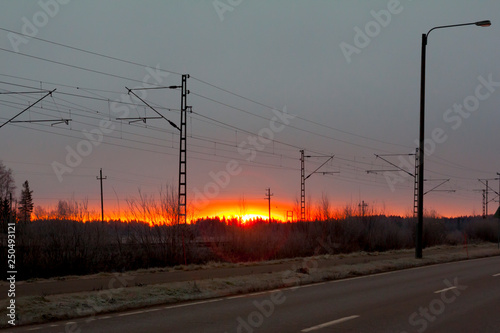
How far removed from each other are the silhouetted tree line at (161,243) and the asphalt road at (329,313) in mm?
12190

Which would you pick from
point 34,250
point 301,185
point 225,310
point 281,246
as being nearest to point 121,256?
point 34,250

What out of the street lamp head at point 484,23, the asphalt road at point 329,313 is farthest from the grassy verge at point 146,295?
the street lamp head at point 484,23

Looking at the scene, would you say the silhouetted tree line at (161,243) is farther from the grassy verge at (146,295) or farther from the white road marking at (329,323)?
the white road marking at (329,323)

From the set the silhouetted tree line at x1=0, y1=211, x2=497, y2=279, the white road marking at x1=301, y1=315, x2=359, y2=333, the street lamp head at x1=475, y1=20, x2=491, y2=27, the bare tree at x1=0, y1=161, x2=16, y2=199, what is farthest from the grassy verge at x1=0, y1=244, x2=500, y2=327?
the bare tree at x1=0, y1=161, x2=16, y2=199

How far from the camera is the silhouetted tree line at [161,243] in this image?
88.8 feet

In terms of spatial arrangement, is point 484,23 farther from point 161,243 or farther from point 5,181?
point 5,181

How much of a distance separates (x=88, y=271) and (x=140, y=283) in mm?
8701

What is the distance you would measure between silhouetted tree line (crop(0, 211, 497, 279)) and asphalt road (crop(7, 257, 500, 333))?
1219 cm

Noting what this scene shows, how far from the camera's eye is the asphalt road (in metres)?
12.3

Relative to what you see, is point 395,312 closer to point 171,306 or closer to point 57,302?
point 171,306

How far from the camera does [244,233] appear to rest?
38.1 meters

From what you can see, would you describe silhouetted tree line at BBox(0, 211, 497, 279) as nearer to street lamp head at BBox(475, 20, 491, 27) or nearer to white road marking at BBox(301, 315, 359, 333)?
white road marking at BBox(301, 315, 359, 333)

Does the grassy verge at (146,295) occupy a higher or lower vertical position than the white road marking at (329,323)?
lower

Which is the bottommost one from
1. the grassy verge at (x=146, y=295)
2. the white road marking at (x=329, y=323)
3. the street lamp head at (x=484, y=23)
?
the grassy verge at (x=146, y=295)
